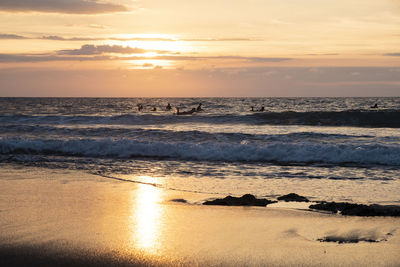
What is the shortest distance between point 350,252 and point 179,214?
2890 millimetres

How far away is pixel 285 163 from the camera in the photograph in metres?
15.3

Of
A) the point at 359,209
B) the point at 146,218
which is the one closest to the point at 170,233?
the point at 146,218

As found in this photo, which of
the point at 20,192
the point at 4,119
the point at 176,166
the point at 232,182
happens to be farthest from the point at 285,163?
the point at 4,119

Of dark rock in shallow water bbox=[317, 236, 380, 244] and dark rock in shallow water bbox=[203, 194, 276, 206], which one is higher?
dark rock in shallow water bbox=[317, 236, 380, 244]

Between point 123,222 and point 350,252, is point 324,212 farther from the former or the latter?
point 123,222

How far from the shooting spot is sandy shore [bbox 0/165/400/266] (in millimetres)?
5121

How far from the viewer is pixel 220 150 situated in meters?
17.2

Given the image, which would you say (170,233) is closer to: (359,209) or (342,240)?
(342,240)

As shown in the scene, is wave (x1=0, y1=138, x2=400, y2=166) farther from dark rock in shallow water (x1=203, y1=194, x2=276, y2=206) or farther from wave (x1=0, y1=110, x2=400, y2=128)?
wave (x1=0, y1=110, x2=400, y2=128)

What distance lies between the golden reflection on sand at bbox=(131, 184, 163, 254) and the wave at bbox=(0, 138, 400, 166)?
7394mm

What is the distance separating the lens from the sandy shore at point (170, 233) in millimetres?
5121

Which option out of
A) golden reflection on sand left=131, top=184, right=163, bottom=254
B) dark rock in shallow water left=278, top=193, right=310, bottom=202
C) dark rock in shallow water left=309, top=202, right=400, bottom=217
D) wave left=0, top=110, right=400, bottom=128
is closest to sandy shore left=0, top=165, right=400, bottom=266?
golden reflection on sand left=131, top=184, right=163, bottom=254

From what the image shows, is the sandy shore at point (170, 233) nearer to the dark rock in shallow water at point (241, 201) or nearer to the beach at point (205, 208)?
the beach at point (205, 208)

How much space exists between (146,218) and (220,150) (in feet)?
33.9
